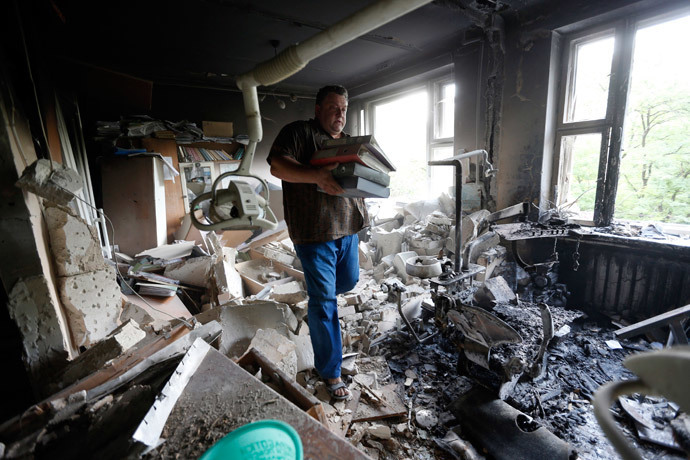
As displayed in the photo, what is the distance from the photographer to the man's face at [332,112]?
71.5 inches

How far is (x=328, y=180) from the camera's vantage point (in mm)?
1438

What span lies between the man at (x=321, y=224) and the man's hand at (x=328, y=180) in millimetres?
256

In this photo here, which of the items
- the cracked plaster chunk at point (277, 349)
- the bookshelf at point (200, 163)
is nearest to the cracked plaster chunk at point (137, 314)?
the cracked plaster chunk at point (277, 349)

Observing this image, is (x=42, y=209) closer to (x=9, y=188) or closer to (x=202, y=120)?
(x=9, y=188)

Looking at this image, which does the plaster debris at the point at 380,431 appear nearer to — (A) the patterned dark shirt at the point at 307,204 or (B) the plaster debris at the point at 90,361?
(A) the patterned dark shirt at the point at 307,204

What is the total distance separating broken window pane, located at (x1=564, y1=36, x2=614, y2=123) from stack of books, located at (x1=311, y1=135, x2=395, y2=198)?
285 centimetres

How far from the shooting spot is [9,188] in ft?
4.12

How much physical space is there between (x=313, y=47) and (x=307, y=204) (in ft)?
3.02

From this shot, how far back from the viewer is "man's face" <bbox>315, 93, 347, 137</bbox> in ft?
5.96

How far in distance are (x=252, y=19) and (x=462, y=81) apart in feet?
8.45

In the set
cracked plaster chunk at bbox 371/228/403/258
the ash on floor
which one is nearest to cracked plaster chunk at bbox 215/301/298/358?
the ash on floor

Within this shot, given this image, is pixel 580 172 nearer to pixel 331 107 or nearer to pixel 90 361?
pixel 331 107

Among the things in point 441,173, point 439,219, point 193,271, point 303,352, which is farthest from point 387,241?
point 303,352

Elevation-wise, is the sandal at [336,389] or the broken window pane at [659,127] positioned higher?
the broken window pane at [659,127]
